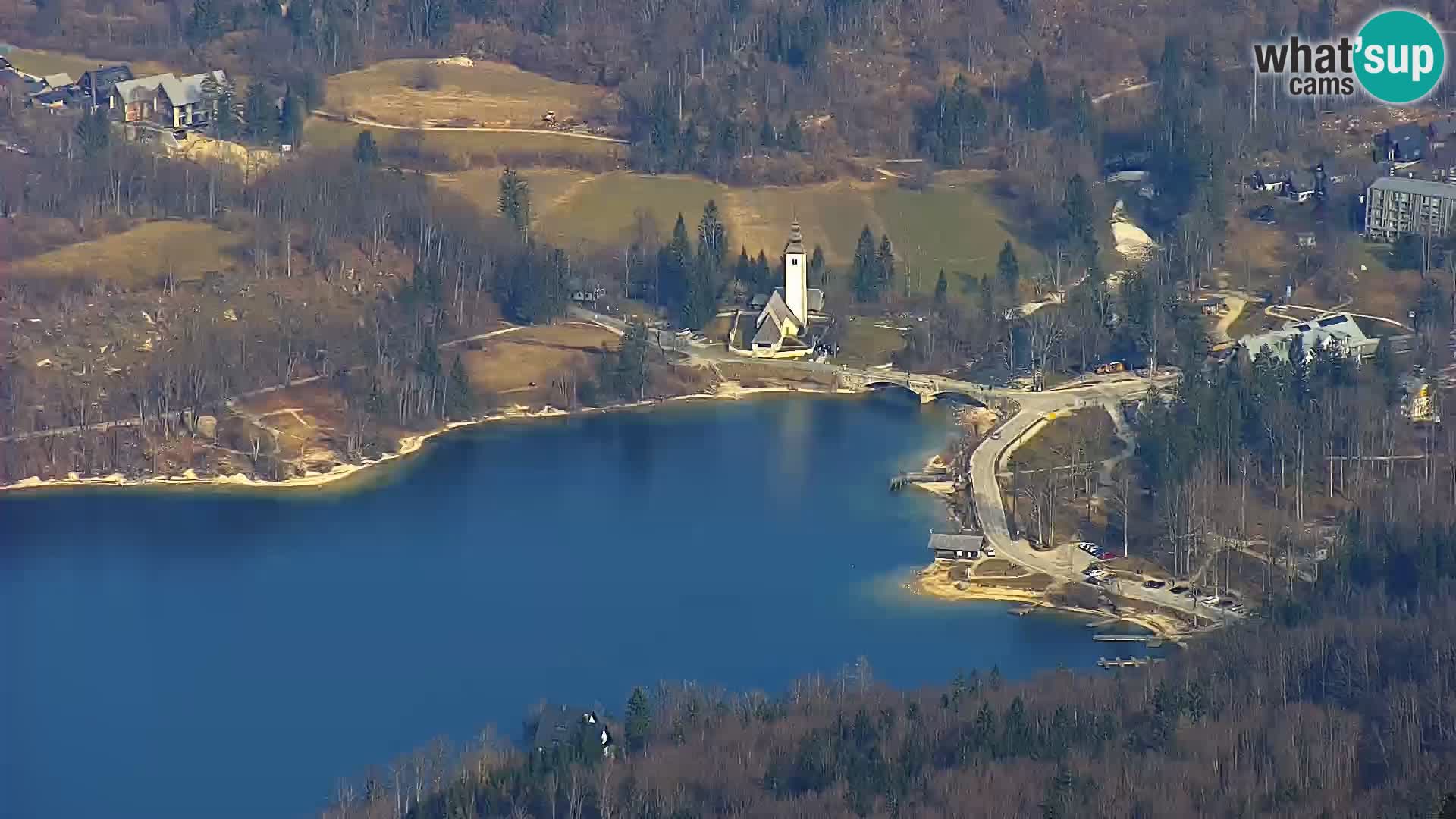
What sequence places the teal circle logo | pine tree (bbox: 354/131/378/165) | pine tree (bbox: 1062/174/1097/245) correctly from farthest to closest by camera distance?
the teal circle logo < pine tree (bbox: 354/131/378/165) < pine tree (bbox: 1062/174/1097/245)

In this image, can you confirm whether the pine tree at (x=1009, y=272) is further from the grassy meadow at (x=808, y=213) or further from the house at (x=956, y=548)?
the house at (x=956, y=548)

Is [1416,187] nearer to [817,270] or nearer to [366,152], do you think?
[817,270]

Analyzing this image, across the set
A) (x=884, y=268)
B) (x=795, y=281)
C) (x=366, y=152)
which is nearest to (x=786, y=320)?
(x=795, y=281)

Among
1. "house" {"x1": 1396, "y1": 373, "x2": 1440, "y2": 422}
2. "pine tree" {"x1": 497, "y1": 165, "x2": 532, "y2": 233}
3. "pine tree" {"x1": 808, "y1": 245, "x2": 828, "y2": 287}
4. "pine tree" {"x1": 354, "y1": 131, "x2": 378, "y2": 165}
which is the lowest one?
"house" {"x1": 1396, "y1": 373, "x2": 1440, "y2": 422}

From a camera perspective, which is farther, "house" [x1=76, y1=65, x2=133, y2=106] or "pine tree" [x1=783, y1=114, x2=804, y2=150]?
"house" [x1=76, y1=65, x2=133, y2=106]

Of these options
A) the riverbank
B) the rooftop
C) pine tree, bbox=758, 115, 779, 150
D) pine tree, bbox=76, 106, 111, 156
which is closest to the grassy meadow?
pine tree, bbox=758, 115, 779, 150

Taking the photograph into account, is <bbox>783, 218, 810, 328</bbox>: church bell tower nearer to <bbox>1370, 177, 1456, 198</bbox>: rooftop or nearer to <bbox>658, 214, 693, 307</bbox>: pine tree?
<bbox>658, 214, 693, 307</bbox>: pine tree
